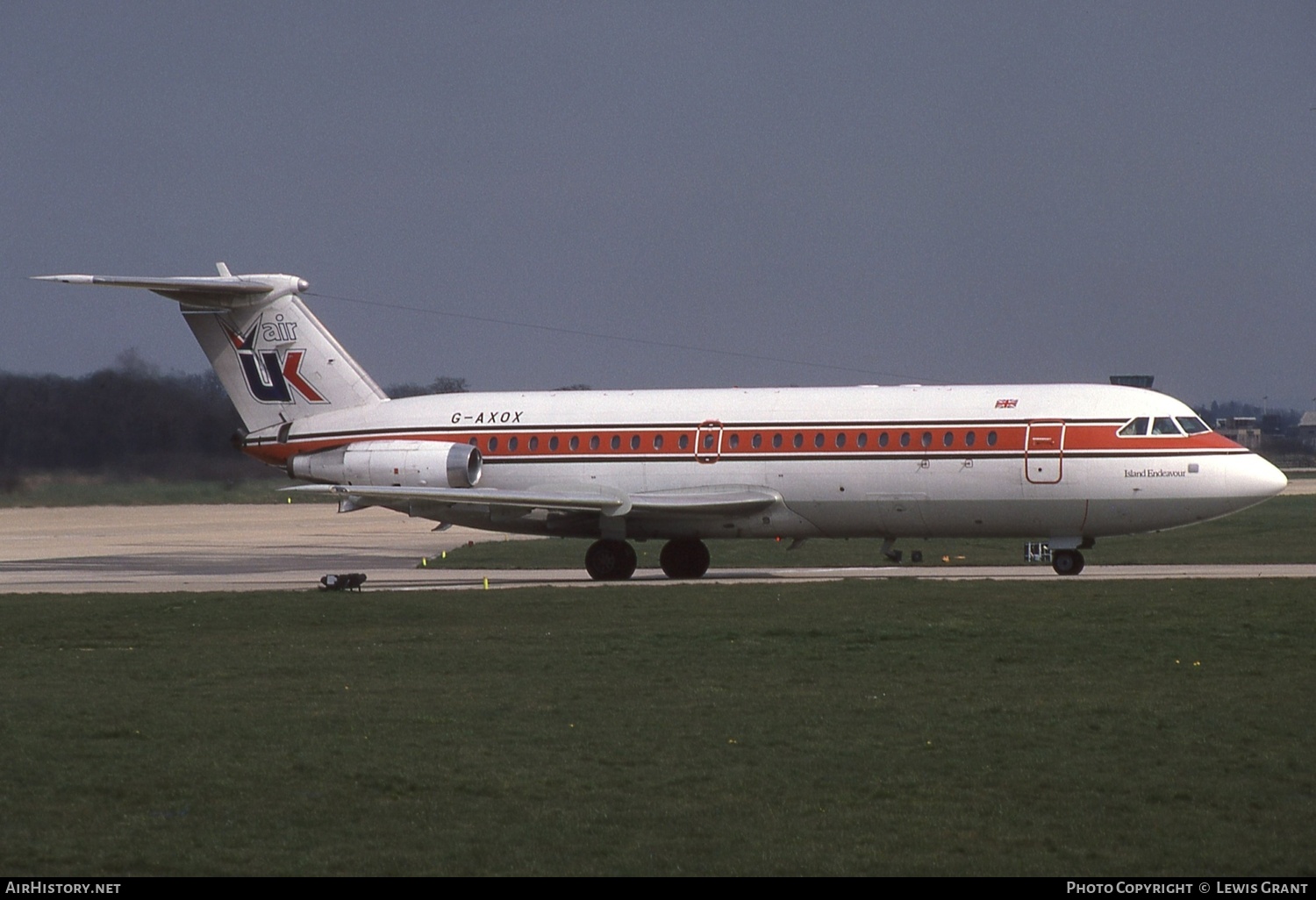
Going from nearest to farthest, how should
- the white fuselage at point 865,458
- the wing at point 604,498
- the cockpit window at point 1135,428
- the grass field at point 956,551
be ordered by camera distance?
the white fuselage at point 865,458 → the cockpit window at point 1135,428 → the wing at point 604,498 → the grass field at point 956,551

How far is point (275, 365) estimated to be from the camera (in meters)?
36.1

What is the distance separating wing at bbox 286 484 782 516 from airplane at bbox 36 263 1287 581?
4cm

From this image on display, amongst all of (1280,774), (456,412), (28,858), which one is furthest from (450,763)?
(456,412)

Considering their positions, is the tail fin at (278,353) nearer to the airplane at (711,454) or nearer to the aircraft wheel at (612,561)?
the airplane at (711,454)

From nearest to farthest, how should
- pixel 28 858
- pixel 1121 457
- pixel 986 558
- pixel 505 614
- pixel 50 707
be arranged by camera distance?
pixel 28 858 → pixel 50 707 → pixel 505 614 → pixel 1121 457 → pixel 986 558

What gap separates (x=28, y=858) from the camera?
9.45 m

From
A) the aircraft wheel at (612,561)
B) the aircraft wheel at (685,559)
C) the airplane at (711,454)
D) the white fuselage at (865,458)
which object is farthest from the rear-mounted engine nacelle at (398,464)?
the aircraft wheel at (685,559)

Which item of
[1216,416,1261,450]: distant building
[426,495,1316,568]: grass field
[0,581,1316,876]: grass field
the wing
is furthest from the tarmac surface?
[1216,416,1261,450]: distant building

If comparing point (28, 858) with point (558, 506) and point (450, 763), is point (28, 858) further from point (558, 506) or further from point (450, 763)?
point (558, 506)

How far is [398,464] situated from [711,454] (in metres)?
6.77

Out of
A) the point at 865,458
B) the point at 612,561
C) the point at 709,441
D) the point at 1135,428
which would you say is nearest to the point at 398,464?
the point at 612,561

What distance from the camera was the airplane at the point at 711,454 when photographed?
1189 inches

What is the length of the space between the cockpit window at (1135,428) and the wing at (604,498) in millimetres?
6730

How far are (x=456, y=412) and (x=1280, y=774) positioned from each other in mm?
25237
